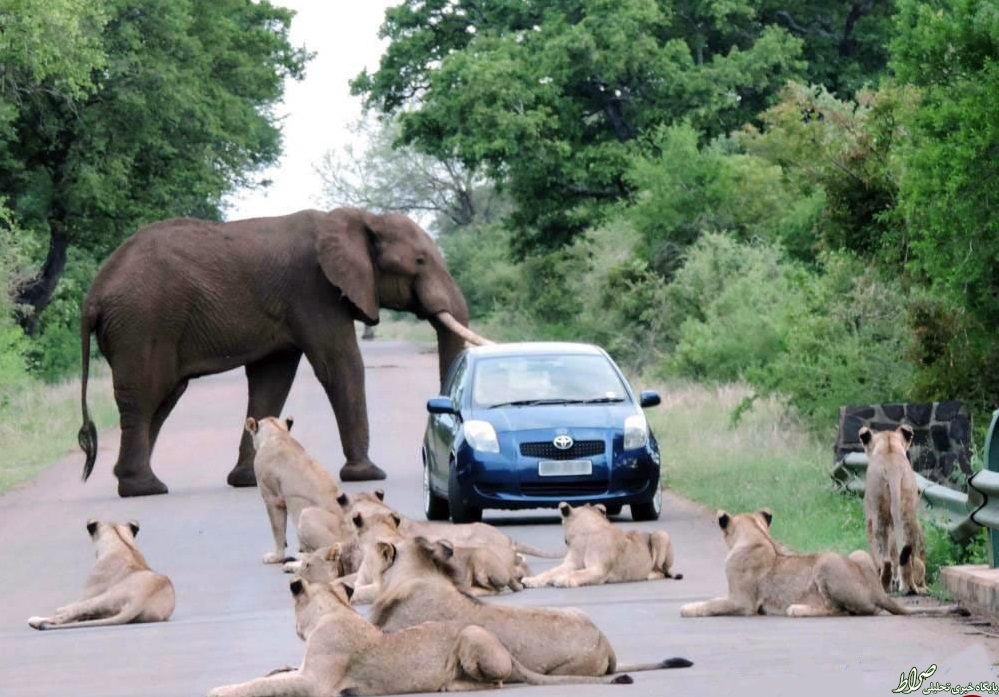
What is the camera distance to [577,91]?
5312 cm

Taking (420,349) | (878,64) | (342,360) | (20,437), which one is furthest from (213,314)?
(420,349)

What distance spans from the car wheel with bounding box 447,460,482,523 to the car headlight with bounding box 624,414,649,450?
4.80ft

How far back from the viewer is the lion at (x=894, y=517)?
1341 cm

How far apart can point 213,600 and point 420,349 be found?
2162 inches

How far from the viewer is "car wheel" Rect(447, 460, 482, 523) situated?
64.2ft

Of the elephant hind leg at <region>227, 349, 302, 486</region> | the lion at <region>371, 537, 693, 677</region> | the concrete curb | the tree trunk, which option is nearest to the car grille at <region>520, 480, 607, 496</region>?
the concrete curb

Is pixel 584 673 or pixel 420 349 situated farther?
pixel 420 349

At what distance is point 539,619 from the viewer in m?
10.4

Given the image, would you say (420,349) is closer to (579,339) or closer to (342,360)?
(579,339)

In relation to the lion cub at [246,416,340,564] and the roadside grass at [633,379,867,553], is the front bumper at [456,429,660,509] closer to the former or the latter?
the roadside grass at [633,379,867,553]

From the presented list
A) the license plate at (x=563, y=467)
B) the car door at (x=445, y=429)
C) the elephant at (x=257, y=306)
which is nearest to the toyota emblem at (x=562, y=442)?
the license plate at (x=563, y=467)

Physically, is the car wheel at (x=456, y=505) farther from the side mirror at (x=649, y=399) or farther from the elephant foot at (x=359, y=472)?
the elephant foot at (x=359, y=472)

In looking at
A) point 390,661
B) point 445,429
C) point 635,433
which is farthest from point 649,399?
point 390,661

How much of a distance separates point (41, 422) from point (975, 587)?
2730 centimetres
